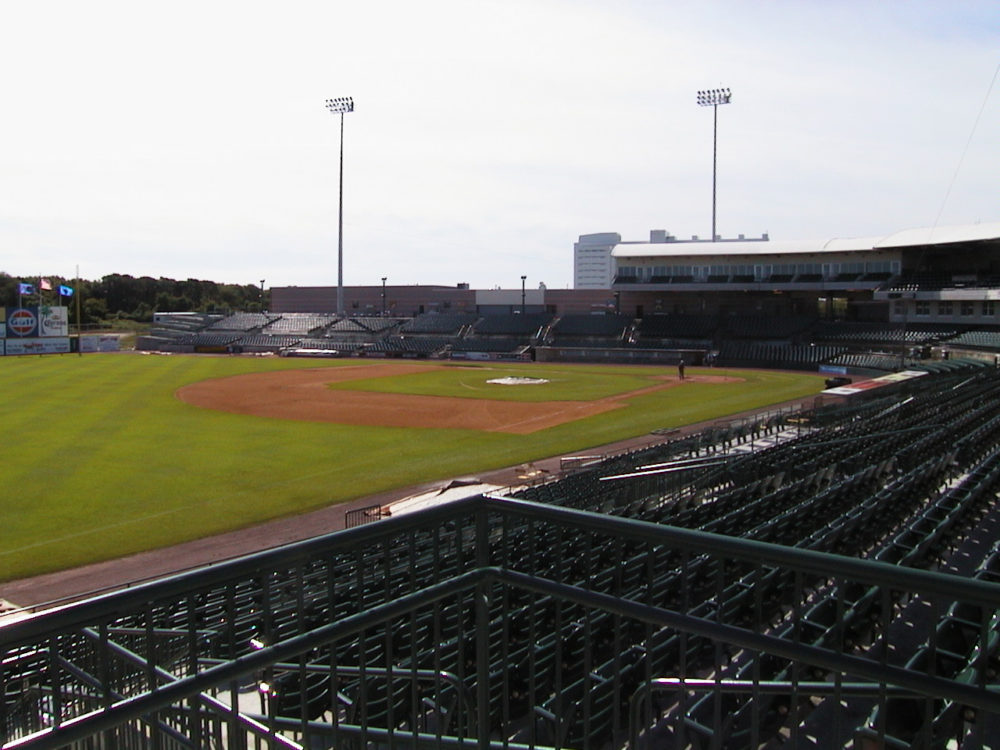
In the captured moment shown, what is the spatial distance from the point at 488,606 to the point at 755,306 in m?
79.4

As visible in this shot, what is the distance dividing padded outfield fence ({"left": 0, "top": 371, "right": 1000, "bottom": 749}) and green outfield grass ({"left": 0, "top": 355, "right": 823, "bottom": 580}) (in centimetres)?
865

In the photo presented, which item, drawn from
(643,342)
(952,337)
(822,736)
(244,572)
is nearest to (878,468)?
(822,736)

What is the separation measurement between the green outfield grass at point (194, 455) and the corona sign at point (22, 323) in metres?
30.1

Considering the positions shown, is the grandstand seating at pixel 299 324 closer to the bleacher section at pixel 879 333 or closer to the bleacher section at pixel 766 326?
the bleacher section at pixel 766 326

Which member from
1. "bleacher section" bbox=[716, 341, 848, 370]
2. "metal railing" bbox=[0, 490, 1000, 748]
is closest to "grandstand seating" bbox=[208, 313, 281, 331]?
"bleacher section" bbox=[716, 341, 848, 370]

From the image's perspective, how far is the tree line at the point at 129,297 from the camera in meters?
111

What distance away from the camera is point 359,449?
94.8 ft

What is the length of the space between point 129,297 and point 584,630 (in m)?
136

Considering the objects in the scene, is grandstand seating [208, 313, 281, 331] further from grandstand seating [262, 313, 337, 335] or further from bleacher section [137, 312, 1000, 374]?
grandstand seating [262, 313, 337, 335]

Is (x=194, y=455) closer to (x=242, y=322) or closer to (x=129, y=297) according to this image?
(x=242, y=322)

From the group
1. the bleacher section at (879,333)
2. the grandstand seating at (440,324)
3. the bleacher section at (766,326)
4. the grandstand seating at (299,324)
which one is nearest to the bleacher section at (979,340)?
the bleacher section at (879,333)

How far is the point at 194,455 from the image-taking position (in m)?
27.2

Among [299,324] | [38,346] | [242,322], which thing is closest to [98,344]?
[38,346]

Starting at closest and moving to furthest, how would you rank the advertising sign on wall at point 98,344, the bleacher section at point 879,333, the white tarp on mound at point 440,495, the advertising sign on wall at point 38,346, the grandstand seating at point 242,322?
1. the white tarp on mound at point 440,495
2. the bleacher section at point 879,333
3. the advertising sign on wall at point 38,346
4. the advertising sign on wall at point 98,344
5. the grandstand seating at point 242,322
